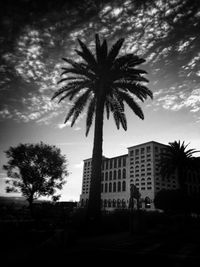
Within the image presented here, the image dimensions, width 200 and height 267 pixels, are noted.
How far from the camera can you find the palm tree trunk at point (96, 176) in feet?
50.8

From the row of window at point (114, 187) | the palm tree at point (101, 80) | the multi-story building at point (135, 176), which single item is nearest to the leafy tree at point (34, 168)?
the palm tree at point (101, 80)

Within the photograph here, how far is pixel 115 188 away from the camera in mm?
133375

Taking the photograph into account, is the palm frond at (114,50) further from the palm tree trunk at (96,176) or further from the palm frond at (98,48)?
the palm tree trunk at (96,176)

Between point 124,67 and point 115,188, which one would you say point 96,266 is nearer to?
point 124,67

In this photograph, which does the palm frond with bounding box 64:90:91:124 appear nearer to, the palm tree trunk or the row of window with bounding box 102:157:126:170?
the palm tree trunk

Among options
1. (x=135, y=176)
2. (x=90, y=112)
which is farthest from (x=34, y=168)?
(x=135, y=176)

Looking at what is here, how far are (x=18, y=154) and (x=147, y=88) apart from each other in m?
22.0

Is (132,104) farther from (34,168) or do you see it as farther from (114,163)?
(114,163)

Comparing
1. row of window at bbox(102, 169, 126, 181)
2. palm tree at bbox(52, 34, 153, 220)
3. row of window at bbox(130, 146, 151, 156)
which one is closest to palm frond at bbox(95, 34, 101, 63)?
palm tree at bbox(52, 34, 153, 220)

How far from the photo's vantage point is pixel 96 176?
17.1 m

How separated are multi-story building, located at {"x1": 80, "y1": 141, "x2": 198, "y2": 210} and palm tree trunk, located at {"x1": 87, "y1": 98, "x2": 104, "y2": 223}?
318ft

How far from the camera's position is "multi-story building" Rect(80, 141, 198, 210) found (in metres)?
115

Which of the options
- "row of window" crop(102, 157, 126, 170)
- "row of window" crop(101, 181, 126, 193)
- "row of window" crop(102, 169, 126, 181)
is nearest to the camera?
"row of window" crop(101, 181, 126, 193)

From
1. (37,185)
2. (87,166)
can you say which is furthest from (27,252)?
(87,166)
